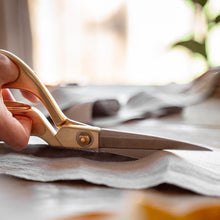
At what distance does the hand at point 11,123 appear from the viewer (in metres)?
0.31

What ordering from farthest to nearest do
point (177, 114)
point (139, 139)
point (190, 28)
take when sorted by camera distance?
point (190, 28) < point (177, 114) < point (139, 139)

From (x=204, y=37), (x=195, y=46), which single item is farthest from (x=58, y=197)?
(x=204, y=37)

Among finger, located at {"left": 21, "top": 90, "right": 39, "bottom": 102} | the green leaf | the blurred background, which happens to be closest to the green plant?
the green leaf

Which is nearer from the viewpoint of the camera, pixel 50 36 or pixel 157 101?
pixel 157 101

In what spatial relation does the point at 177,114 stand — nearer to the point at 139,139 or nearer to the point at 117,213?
the point at 139,139

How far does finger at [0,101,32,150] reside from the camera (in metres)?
0.31

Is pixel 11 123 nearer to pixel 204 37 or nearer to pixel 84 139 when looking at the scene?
pixel 84 139

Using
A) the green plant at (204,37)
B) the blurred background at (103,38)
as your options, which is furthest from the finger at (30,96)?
the blurred background at (103,38)

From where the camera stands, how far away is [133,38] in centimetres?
329

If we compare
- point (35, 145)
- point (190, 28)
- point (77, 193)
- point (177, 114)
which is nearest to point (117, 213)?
point (77, 193)

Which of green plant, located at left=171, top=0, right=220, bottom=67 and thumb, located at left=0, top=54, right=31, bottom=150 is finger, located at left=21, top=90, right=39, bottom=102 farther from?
green plant, located at left=171, top=0, right=220, bottom=67

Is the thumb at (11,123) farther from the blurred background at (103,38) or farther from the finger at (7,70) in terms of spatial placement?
the blurred background at (103,38)

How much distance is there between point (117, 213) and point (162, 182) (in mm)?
55

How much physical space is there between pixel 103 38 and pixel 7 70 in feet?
10.1
